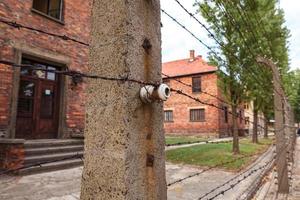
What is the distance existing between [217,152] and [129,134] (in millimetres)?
11950

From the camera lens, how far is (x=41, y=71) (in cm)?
973

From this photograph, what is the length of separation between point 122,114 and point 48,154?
783cm

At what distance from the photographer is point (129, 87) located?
154 cm

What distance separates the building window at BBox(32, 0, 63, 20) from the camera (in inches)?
417

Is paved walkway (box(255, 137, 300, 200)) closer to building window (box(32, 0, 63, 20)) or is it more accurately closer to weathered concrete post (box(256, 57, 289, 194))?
weathered concrete post (box(256, 57, 289, 194))

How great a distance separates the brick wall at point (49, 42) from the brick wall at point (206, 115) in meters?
15.9

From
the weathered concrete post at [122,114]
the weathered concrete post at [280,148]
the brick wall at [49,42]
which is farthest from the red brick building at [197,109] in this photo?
the weathered concrete post at [122,114]

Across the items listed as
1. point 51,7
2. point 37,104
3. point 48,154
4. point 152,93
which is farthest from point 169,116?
point 152,93

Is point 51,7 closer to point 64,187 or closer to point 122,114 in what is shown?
point 64,187

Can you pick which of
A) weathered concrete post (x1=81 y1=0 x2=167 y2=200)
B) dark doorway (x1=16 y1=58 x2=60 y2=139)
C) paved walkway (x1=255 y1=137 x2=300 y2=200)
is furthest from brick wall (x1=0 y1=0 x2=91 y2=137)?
weathered concrete post (x1=81 y1=0 x2=167 y2=200)

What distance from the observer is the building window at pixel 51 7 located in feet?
34.8

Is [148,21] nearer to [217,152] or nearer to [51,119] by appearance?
[51,119]

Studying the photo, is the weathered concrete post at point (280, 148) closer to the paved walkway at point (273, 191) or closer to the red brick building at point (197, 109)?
the paved walkway at point (273, 191)

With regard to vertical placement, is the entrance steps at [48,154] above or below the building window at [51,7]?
below
